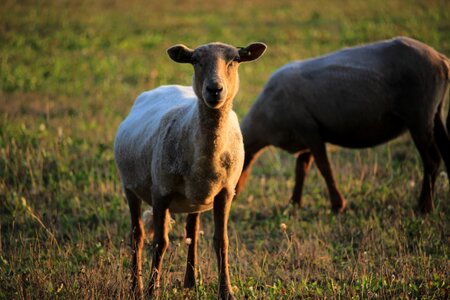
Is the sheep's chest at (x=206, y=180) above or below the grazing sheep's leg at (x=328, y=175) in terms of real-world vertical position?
above

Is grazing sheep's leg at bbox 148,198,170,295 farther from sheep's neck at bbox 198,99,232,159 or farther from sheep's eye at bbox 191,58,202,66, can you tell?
sheep's eye at bbox 191,58,202,66

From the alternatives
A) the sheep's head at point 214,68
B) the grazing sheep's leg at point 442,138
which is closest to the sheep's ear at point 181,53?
the sheep's head at point 214,68

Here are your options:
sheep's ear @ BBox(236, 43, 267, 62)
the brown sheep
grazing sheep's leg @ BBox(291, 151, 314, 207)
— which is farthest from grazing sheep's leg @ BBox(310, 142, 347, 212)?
sheep's ear @ BBox(236, 43, 267, 62)

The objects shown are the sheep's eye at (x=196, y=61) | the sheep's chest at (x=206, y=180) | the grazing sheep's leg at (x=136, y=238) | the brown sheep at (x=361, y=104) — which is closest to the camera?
the sheep's eye at (x=196, y=61)

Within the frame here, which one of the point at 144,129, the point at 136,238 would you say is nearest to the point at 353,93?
the point at 144,129

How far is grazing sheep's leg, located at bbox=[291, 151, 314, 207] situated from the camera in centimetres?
888

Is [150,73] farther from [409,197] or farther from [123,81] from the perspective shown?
[409,197]

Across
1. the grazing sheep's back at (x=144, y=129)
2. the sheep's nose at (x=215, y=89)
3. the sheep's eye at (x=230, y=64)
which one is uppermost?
the sheep's eye at (x=230, y=64)

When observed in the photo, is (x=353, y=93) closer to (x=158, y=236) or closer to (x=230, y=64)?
(x=230, y=64)

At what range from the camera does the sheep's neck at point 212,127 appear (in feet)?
17.0

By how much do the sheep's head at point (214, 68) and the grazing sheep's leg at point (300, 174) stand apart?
3.81 m

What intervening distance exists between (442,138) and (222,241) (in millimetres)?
4372

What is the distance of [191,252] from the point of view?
609 cm

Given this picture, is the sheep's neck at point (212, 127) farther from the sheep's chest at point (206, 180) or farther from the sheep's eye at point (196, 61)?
the sheep's eye at point (196, 61)
